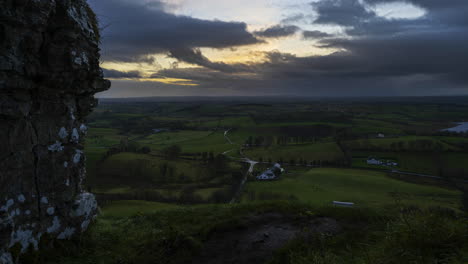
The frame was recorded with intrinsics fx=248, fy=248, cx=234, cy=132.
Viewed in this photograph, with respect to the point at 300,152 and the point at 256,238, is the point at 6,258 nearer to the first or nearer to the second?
the point at 256,238

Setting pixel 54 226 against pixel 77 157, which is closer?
pixel 54 226

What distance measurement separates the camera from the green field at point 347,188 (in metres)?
44.3

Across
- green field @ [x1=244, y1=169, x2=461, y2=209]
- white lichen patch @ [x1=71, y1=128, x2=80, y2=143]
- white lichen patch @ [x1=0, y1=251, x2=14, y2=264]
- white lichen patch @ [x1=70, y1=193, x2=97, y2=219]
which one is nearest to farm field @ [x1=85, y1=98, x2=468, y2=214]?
green field @ [x1=244, y1=169, x2=461, y2=209]

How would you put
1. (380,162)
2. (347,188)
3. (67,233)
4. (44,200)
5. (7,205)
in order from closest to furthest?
(7,205)
(44,200)
(67,233)
(347,188)
(380,162)

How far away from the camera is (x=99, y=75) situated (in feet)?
32.2

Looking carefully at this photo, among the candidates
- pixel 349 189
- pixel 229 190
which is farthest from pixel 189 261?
pixel 349 189

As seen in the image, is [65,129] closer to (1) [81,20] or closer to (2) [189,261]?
(1) [81,20]

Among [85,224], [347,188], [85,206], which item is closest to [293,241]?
[85,224]

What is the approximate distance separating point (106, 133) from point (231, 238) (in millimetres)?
136503

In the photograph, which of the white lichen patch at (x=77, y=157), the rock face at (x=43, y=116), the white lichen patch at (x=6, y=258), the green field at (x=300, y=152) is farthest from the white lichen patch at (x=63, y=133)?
the green field at (x=300, y=152)

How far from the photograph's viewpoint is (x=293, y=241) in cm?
805

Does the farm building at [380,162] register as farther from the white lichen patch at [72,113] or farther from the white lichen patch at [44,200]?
the white lichen patch at [44,200]

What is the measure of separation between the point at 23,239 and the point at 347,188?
54.5 m

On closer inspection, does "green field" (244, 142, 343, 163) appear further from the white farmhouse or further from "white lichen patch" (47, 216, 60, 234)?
"white lichen patch" (47, 216, 60, 234)
